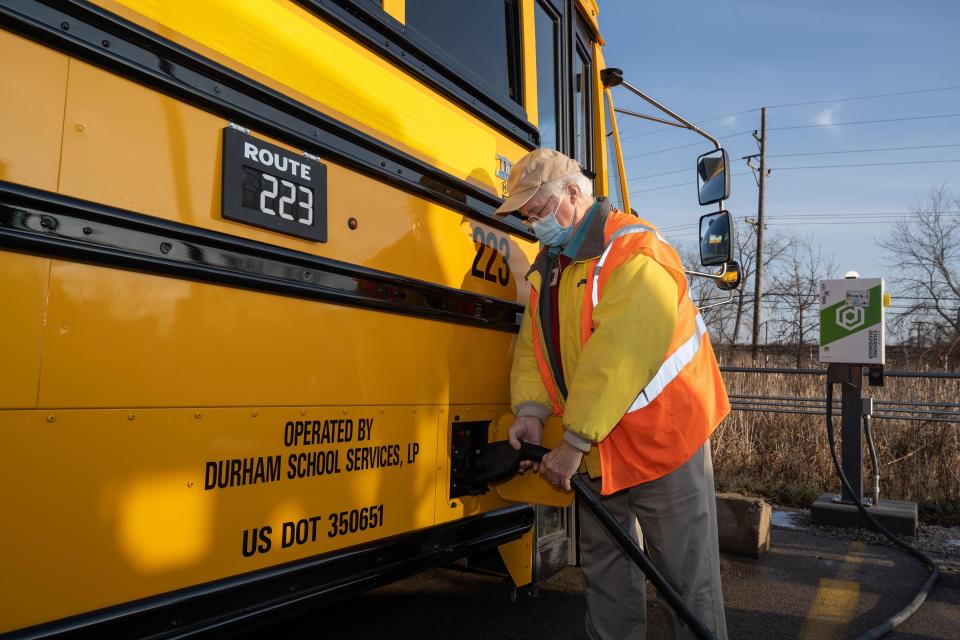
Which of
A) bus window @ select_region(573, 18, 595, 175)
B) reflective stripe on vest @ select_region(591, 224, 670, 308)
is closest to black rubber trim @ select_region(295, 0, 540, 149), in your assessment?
bus window @ select_region(573, 18, 595, 175)

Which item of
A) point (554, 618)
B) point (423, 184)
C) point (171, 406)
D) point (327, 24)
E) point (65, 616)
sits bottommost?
point (554, 618)

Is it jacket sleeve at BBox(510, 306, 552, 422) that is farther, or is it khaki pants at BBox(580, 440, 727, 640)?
jacket sleeve at BBox(510, 306, 552, 422)

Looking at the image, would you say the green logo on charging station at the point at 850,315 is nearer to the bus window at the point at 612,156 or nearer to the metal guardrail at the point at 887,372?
the metal guardrail at the point at 887,372

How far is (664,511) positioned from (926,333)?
29.5 meters

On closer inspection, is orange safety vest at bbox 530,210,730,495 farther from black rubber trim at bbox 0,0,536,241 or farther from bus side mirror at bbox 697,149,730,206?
bus side mirror at bbox 697,149,730,206

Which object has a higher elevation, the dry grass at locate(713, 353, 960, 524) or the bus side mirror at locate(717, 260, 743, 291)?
the bus side mirror at locate(717, 260, 743, 291)

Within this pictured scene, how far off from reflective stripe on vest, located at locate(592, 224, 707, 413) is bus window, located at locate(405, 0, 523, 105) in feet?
2.67

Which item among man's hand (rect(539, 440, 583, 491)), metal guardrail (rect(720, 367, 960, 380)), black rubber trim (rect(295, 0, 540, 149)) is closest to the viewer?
black rubber trim (rect(295, 0, 540, 149))

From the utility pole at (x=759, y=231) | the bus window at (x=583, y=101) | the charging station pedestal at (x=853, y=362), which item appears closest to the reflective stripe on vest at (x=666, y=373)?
the bus window at (x=583, y=101)

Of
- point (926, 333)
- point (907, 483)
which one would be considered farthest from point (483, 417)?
point (926, 333)

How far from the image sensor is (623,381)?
6.46 feet

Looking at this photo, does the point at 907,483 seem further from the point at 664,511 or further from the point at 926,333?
the point at 926,333

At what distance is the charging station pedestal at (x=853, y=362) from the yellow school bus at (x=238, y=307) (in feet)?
12.9

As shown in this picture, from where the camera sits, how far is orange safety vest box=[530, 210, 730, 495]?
2.10 metres
